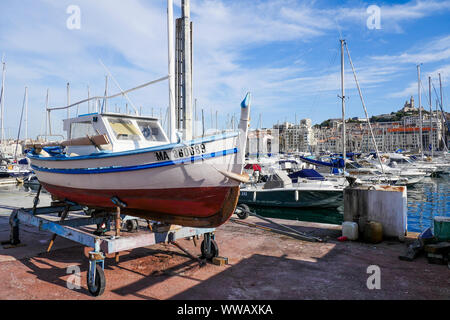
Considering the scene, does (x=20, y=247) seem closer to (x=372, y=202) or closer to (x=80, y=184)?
(x=80, y=184)

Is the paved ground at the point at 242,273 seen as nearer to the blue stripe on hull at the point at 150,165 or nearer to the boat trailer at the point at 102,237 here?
the boat trailer at the point at 102,237

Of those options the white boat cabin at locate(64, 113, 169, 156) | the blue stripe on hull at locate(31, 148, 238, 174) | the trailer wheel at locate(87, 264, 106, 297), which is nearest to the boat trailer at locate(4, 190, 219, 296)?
the trailer wheel at locate(87, 264, 106, 297)

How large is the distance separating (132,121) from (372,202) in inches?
252

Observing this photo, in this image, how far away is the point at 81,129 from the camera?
805 cm

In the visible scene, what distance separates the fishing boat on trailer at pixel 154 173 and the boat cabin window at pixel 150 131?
16 cm

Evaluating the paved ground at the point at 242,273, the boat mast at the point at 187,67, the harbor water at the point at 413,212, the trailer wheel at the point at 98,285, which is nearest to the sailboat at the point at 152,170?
the paved ground at the point at 242,273

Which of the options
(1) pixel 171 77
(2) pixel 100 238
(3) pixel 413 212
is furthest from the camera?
(3) pixel 413 212

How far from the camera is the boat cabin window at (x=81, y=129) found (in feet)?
25.2

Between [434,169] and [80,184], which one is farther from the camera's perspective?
[434,169]

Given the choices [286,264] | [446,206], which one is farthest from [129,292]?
[446,206]

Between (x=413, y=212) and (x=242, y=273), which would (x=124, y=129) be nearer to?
(x=242, y=273)

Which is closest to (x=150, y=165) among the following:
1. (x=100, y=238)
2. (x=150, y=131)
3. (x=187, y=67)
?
(x=100, y=238)

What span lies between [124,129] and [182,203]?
2978 mm
